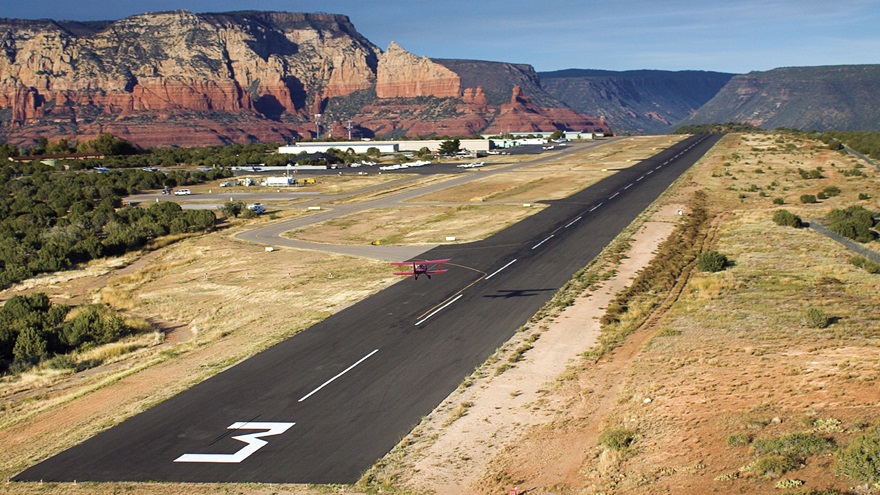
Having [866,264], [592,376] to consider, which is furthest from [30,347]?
[866,264]

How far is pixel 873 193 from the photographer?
73.6 meters

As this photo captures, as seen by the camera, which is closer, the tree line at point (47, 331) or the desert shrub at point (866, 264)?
the tree line at point (47, 331)

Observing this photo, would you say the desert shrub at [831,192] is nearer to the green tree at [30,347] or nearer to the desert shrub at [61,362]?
the desert shrub at [61,362]

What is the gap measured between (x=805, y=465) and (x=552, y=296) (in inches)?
860

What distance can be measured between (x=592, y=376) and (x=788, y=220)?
37.4m

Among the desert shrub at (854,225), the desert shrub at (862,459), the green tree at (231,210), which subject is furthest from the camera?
the green tree at (231,210)

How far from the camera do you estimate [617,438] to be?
20547mm

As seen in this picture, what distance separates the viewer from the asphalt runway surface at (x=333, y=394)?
71.1 ft

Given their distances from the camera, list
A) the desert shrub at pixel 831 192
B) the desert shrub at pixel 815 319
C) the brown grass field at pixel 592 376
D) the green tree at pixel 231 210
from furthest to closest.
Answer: the green tree at pixel 231 210, the desert shrub at pixel 831 192, the desert shrub at pixel 815 319, the brown grass field at pixel 592 376

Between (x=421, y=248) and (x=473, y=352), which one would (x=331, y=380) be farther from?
(x=421, y=248)

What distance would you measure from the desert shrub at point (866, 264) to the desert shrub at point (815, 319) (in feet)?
38.2

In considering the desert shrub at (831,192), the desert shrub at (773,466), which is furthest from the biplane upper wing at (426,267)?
the desert shrub at (831,192)

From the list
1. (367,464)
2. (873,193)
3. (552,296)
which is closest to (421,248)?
(552,296)

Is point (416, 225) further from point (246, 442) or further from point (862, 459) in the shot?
point (862, 459)
